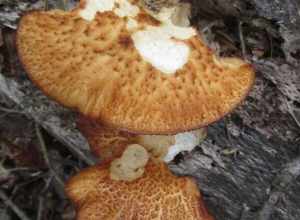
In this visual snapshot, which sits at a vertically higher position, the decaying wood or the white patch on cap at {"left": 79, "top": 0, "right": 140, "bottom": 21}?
the white patch on cap at {"left": 79, "top": 0, "right": 140, "bottom": 21}

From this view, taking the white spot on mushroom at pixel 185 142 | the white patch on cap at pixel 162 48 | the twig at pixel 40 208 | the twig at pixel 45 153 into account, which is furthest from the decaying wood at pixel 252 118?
the twig at pixel 40 208

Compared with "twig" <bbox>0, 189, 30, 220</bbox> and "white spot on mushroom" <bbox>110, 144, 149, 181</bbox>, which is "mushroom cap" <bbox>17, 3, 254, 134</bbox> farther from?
"twig" <bbox>0, 189, 30, 220</bbox>

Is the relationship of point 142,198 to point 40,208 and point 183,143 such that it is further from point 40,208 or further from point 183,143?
point 40,208

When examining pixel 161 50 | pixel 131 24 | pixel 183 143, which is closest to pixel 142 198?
pixel 183 143

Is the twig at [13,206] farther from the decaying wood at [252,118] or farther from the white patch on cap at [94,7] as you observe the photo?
the white patch on cap at [94,7]

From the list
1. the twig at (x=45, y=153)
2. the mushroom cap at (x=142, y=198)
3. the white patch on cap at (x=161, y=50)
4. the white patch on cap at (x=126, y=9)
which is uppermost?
the white patch on cap at (x=126, y=9)

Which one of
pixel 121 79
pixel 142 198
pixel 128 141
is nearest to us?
pixel 121 79

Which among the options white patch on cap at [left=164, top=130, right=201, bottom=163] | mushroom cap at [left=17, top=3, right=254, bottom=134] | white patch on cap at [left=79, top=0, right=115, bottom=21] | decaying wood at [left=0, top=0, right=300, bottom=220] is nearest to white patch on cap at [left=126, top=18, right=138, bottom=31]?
mushroom cap at [left=17, top=3, right=254, bottom=134]
